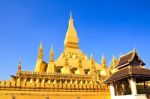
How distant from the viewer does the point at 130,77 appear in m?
22.2

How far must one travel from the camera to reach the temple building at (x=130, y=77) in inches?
867

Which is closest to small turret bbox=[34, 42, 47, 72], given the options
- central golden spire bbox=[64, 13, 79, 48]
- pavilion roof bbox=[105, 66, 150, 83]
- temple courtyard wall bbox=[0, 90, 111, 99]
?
central golden spire bbox=[64, 13, 79, 48]

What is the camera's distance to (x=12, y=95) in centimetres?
2328

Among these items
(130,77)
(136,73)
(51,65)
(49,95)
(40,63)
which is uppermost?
(40,63)

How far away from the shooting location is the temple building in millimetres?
22031

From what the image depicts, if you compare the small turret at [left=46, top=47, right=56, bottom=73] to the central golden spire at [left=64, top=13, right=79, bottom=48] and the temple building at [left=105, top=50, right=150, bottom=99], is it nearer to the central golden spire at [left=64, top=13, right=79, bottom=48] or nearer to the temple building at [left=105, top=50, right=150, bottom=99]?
the central golden spire at [left=64, top=13, right=79, bottom=48]

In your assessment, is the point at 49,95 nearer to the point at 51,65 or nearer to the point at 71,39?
the point at 51,65

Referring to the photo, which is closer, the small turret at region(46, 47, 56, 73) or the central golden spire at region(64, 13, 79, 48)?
the small turret at region(46, 47, 56, 73)

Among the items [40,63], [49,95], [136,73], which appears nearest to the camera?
[136,73]

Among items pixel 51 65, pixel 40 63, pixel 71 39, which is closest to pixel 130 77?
pixel 51 65

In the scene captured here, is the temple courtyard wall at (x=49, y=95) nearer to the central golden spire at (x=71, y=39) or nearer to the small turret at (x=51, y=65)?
the small turret at (x=51, y=65)

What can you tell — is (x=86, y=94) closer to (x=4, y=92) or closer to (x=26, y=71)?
(x=4, y=92)

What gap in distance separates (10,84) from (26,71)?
15679 mm

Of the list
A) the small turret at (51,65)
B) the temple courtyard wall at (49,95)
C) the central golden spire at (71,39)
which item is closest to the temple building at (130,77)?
the temple courtyard wall at (49,95)
